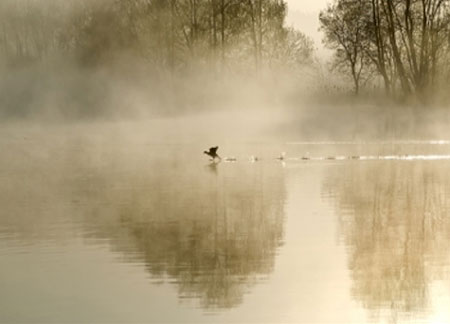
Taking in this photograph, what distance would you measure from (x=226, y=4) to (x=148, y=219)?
6348 cm

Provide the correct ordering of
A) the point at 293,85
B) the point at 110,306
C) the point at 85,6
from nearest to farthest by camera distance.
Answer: the point at 110,306 < the point at 293,85 < the point at 85,6

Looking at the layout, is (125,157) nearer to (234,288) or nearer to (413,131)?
(413,131)

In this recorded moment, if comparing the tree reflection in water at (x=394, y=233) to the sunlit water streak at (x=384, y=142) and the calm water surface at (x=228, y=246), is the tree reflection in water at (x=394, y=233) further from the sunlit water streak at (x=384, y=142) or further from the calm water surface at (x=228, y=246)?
the sunlit water streak at (x=384, y=142)

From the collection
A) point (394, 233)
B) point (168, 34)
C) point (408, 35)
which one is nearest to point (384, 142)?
point (408, 35)

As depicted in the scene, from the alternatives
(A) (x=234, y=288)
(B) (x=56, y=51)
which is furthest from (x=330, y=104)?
(A) (x=234, y=288)

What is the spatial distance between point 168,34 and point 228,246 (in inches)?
2810

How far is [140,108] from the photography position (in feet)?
283

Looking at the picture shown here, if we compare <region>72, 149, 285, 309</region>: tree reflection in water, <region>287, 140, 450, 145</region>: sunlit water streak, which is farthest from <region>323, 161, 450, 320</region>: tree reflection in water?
<region>287, 140, 450, 145</region>: sunlit water streak

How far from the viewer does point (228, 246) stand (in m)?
15.2

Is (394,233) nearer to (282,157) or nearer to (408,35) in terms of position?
(282,157)

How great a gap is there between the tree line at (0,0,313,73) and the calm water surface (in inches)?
2115

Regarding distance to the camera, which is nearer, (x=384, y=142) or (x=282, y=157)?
(x=282, y=157)

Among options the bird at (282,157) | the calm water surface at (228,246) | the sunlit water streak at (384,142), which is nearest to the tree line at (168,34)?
the sunlit water streak at (384,142)

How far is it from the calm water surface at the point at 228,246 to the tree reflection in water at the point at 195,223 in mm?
→ 29
